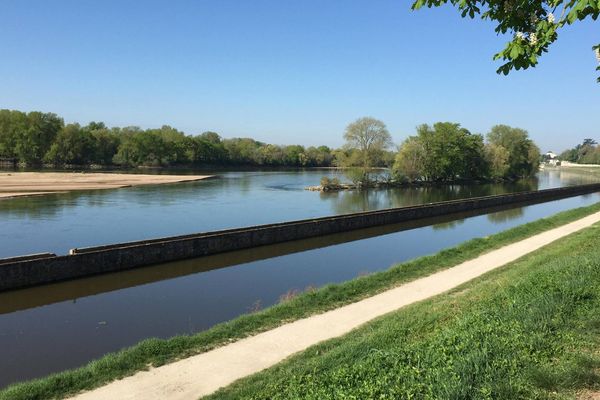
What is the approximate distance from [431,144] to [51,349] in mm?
91095

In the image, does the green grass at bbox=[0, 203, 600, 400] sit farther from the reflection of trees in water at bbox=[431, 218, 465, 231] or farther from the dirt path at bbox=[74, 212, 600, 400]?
the reflection of trees in water at bbox=[431, 218, 465, 231]

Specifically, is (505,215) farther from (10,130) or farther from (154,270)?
(10,130)

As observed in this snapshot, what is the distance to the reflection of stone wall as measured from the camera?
19.6 meters

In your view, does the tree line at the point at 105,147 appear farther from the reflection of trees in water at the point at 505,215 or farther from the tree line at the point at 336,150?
the reflection of trees in water at the point at 505,215

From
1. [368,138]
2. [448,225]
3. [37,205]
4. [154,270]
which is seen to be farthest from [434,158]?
[154,270]

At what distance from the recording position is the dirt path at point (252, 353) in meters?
9.10

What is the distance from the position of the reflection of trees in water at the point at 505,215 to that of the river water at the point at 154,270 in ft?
1.04

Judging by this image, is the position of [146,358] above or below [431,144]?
below

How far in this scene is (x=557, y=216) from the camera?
134 ft

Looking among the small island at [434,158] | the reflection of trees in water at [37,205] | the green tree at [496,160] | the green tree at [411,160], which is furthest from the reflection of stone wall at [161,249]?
the green tree at [496,160]

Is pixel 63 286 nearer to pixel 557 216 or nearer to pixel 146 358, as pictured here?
pixel 146 358

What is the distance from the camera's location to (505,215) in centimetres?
5216

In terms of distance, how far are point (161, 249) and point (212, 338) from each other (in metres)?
13.4

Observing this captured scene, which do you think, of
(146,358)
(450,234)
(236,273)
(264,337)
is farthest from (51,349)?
(450,234)
